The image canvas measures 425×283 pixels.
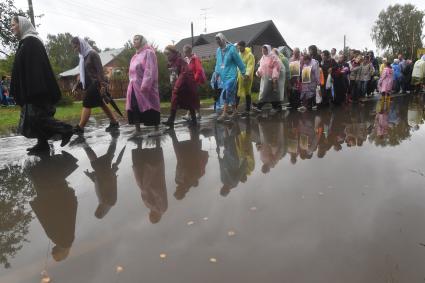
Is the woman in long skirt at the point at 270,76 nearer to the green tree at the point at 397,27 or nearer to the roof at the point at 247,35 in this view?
the roof at the point at 247,35

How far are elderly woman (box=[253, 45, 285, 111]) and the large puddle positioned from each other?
178 inches

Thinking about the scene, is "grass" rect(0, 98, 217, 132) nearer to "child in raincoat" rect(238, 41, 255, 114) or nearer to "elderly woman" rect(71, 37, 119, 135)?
"elderly woman" rect(71, 37, 119, 135)

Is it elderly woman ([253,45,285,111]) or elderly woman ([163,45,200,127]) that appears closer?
elderly woman ([163,45,200,127])

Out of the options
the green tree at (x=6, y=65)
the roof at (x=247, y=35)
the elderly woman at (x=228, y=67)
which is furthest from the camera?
the roof at (x=247, y=35)

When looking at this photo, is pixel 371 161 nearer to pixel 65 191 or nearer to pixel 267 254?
pixel 267 254

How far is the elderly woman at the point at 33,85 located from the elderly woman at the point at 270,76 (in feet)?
19.8

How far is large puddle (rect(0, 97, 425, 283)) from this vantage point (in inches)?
93.9

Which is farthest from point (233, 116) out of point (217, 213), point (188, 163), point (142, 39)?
point (217, 213)

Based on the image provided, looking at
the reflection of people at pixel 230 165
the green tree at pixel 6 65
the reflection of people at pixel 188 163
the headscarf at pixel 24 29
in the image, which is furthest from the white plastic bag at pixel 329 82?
the green tree at pixel 6 65

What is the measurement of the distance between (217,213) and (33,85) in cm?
369

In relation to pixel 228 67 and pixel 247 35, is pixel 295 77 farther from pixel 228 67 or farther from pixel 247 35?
pixel 247 35

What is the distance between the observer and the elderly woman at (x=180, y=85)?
25.9 feet

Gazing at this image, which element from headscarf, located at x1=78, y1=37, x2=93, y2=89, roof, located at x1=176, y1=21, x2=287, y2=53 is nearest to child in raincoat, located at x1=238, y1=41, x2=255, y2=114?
headscarf, located at x1=78, y1=37, x2=93, y2=89

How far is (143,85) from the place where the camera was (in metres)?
6.82
